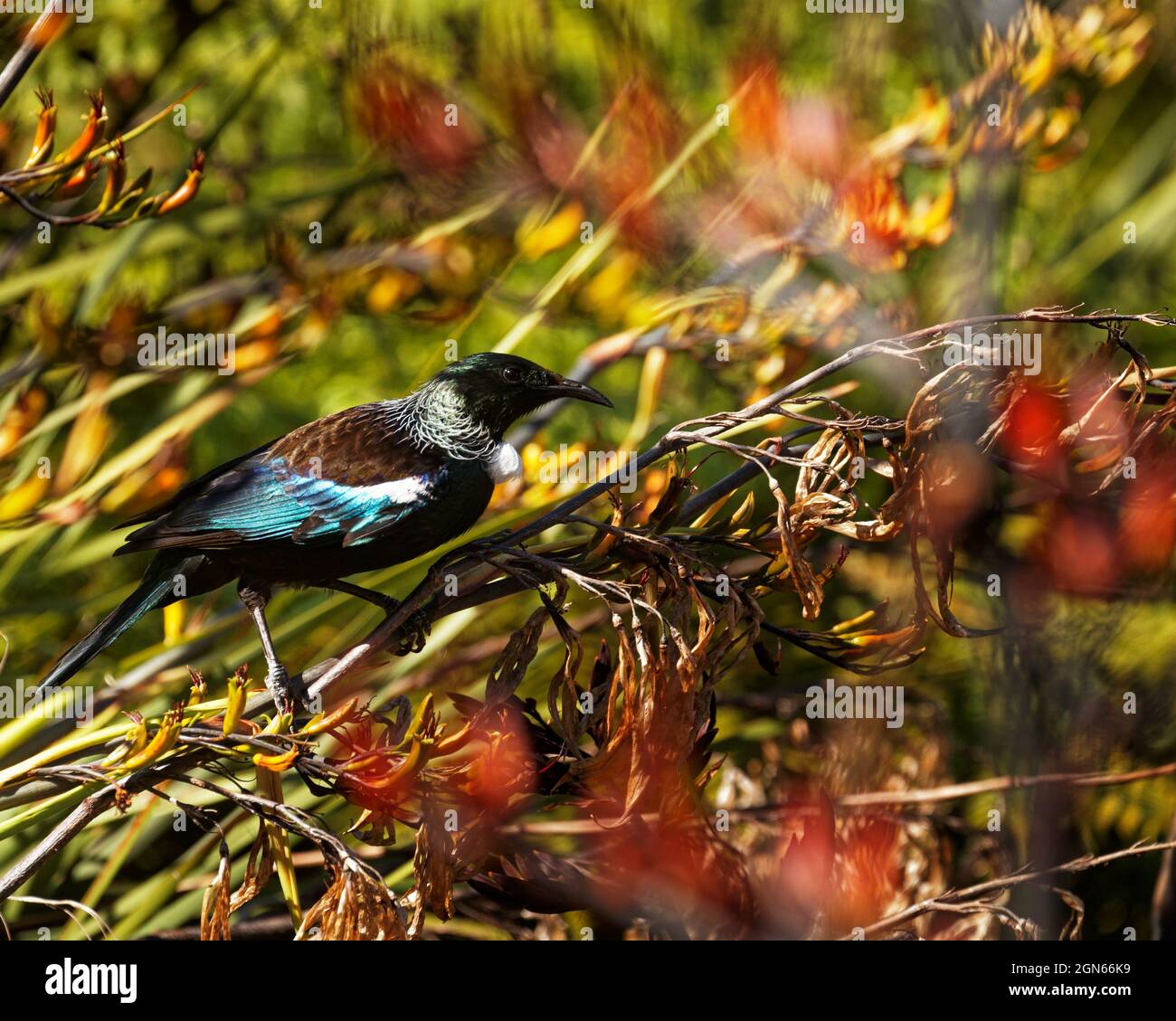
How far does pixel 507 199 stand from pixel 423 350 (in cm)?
75

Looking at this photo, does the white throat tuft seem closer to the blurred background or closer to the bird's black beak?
the bird's black beak

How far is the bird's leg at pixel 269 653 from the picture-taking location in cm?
140

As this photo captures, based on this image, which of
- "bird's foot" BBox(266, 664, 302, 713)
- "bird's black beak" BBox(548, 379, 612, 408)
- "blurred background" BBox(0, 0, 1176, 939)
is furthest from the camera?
"blurred background" BBox(0, 0, 1176, 939)

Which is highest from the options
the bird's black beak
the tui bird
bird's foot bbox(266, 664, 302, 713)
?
the bird's black beak

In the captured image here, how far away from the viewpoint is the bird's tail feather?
1470mm

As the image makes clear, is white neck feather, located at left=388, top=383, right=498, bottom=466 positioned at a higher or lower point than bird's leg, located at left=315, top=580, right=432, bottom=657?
higher

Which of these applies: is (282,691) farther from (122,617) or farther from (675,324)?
(675,324)

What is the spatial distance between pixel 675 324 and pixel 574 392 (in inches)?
30.1

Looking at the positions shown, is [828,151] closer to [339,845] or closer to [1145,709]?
[1145,709]

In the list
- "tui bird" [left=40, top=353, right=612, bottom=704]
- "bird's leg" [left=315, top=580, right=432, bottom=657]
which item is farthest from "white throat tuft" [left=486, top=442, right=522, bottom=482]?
"bird's leg" [left=315, top=580, right=432, bottom=657]

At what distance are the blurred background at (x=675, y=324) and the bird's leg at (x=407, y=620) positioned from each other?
0.58ft

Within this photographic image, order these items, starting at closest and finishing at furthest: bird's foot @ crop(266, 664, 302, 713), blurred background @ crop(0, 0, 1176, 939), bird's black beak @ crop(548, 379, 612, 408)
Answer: bird's foot @ crop(266, 664, 302, 713) < bird's black beak @ crop(548, 379, 612, 408) < blurred background @ crop(0, 0, 1176, 939)

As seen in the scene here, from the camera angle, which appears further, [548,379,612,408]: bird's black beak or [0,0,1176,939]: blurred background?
[0,0,1176,939]: blurred background

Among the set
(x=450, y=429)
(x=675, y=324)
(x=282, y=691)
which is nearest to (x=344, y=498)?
(x=450, y=429)
